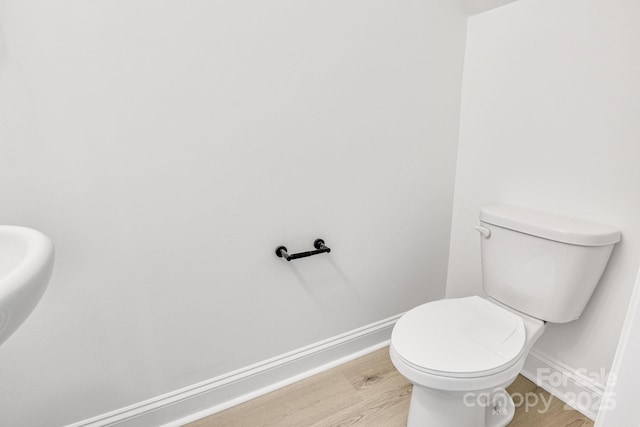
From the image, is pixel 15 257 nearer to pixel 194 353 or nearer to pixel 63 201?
pixel 63 201

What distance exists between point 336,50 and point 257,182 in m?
0.57

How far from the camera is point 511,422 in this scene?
1.26 m

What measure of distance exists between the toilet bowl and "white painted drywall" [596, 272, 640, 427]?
0.48 metres

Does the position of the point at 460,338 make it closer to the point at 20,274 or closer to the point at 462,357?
the point at 462,357

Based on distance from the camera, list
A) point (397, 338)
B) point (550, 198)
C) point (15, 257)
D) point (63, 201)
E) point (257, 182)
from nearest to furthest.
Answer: point (15, 257) → point (63, 201) → point (397, 338) → point (257, 182) → point (550, 198)

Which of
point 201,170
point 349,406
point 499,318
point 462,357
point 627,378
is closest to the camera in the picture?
point 627,378

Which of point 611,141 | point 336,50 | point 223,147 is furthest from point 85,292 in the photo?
point 611,141

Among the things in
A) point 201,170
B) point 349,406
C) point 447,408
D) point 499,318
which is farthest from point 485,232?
point 201,170

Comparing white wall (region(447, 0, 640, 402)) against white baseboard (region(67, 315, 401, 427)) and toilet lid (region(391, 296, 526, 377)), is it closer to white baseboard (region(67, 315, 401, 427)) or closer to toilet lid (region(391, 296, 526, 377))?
toilet lid (region(391, 296, 526, 377))

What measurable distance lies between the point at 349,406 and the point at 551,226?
101cm

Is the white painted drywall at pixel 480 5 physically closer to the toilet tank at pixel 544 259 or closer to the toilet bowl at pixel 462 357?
the toilet tank at pixel 544 259

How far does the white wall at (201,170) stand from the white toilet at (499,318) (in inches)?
16.7

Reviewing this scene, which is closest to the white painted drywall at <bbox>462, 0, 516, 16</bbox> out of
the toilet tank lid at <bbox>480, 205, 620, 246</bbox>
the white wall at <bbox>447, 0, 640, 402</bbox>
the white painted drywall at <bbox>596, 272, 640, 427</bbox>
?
the white wall at <bbox>447, 0, 640, 402</bbox>

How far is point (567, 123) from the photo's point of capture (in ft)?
4.03
